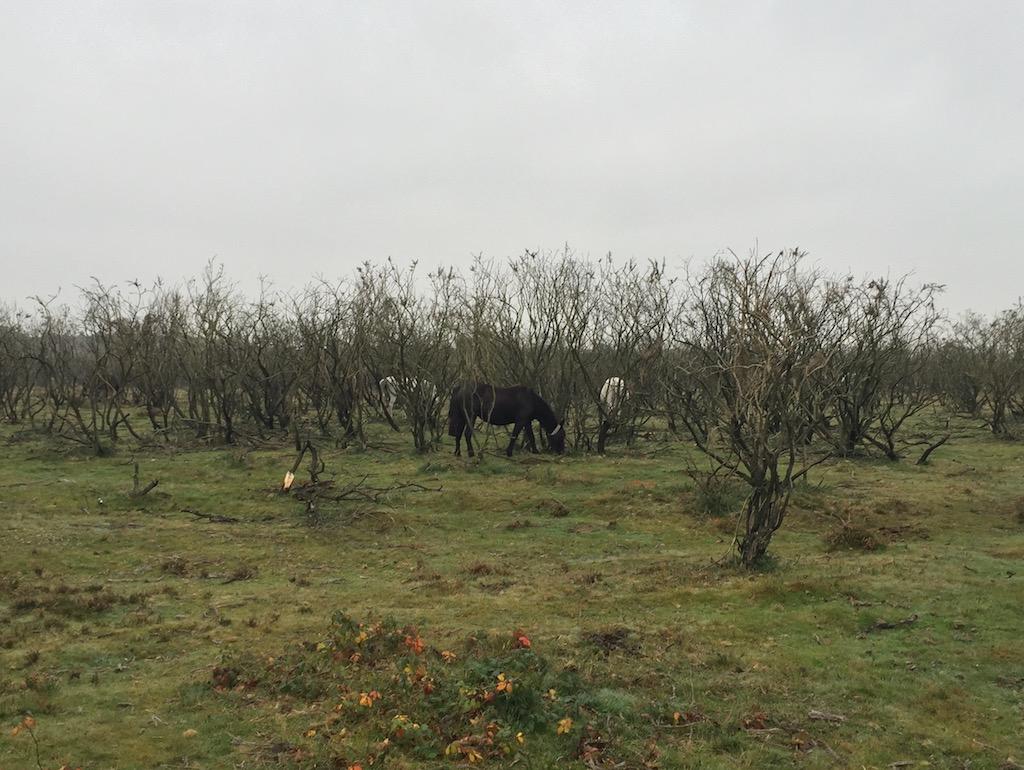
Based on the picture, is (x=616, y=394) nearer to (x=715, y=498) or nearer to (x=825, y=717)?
(x=715, y=498)

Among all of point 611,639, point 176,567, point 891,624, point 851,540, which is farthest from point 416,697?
point 851,540

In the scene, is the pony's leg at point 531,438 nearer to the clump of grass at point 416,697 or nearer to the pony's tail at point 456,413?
the pony's tail at point 456,413

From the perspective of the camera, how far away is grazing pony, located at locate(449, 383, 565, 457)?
17.4 metres

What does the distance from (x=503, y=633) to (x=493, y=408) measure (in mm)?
10959

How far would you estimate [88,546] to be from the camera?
32.4 feet

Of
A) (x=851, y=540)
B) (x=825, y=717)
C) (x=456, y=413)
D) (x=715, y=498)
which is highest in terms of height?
(x=456, y=413)

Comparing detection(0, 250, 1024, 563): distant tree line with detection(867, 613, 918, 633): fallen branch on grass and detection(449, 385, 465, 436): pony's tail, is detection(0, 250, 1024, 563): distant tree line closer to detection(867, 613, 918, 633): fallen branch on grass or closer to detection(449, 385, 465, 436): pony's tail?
detection(449, 385, 465, 436): pony's tail

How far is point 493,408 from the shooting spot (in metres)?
17.5

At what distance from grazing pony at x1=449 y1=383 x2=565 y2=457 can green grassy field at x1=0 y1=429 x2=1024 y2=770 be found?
439 cm

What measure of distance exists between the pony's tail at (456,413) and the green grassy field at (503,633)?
443 cm

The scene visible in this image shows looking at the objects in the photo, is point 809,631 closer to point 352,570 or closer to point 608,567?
point 608,567

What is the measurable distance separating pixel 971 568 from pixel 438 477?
9.42 meters

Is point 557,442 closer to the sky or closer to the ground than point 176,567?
closer to the sky

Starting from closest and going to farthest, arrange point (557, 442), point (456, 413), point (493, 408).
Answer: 1. point (493, 408)
2. point (456, 413)
3. point (557, 442)
